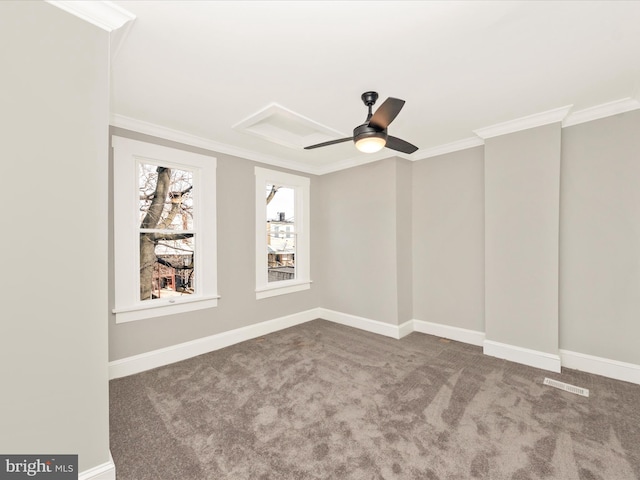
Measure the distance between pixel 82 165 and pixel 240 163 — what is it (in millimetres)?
2543

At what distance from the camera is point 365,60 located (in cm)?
203

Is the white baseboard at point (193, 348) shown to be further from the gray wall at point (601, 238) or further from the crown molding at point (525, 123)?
the crown molding at point (525, 123)

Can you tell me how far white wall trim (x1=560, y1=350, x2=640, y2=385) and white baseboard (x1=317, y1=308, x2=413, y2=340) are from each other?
5.79 ft

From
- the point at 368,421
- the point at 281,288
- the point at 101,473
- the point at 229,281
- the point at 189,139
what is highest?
the point at 189,139

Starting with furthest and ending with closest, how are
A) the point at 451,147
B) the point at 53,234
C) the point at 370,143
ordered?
the point at 451,147 < the point at 370,143 < the point at 53,234

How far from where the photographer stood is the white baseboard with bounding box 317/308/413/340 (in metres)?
4.08

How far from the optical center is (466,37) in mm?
1815

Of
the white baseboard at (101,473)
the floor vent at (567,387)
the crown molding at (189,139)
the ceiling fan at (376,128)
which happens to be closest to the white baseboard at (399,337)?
Result: the floor vent at (567,387)

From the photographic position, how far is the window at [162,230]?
2.96m

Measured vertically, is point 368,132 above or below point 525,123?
below

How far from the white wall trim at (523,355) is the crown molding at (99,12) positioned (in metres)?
4.42

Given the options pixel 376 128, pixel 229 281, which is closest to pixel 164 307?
pixel 229 281

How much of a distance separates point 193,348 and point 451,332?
11.2 feet

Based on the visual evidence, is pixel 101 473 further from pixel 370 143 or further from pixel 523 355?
pixel 523 355
